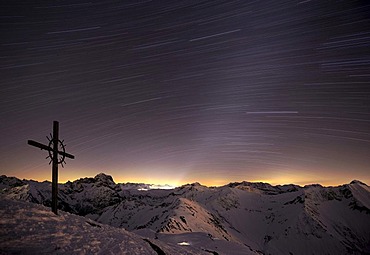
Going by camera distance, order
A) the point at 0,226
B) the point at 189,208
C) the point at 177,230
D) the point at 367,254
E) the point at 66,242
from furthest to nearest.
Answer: the point at 367,254 < the point at 189,208 < the point at 177,230 < the point at 66,242 < the point at 0,226

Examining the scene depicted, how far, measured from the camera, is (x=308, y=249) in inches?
7761

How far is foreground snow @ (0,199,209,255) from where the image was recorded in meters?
9.26

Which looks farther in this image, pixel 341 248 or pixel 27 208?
pixel 341 248

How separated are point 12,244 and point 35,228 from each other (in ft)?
5.72

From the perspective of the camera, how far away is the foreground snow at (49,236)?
926 cm

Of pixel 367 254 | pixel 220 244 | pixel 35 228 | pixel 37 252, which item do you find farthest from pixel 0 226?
pixel 367 254

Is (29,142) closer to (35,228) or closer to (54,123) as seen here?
(54,123)

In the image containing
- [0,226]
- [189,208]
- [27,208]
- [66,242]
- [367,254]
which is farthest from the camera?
[367,254]

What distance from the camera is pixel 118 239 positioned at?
13.3m

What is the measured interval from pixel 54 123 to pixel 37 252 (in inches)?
275

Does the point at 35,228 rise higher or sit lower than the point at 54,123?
lower

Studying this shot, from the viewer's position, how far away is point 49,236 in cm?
1041

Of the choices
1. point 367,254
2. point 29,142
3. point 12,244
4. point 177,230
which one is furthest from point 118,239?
point 367,254

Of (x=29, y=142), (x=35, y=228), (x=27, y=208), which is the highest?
(x=29, y=142)
